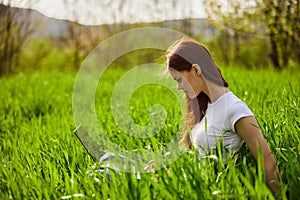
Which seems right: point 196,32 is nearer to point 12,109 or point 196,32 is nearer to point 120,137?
point 12,109

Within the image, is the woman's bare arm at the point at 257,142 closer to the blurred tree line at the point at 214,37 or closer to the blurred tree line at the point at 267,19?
the blurred tree line at the point at 214,37

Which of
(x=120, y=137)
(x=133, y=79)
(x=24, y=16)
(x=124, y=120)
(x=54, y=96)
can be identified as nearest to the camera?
(x=120, y=137)

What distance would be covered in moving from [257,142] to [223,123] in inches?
13.2

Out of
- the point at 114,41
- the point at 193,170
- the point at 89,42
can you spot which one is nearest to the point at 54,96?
the point at 193,170

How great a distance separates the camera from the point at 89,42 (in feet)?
54.0

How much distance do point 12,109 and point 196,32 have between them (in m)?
9.88

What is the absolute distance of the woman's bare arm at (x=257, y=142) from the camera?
212 cm

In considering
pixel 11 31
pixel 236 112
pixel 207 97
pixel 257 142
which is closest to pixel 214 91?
pixel 207 97

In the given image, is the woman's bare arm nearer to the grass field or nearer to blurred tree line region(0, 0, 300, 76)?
the grass field

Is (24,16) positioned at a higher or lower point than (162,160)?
higher

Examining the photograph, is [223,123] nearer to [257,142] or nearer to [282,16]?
[257,142]

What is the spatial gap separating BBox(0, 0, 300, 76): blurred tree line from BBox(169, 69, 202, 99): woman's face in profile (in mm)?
887

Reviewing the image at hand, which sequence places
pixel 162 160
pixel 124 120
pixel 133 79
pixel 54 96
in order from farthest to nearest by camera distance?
pixel 133 79 < pixel 54 96 < pixel 124 120 < pixel 162 160

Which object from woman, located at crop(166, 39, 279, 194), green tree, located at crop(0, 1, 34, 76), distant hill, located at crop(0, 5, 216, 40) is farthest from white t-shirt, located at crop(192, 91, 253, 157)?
distant hill, located at crop(0, 5, 216, 40)
